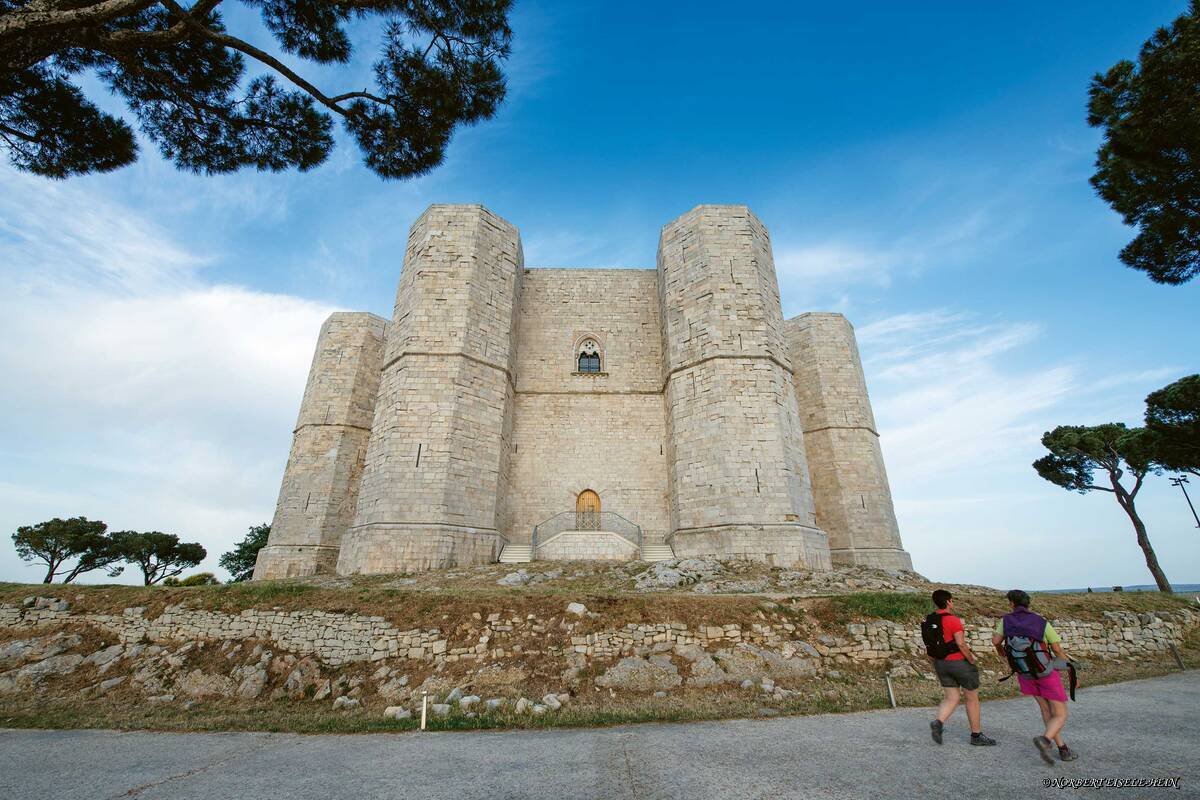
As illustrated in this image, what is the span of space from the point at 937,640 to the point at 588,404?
13195mm

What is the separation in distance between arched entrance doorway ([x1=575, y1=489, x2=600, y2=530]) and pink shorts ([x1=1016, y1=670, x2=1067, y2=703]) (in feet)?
38.8

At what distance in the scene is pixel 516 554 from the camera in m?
13.5

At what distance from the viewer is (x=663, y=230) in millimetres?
17250

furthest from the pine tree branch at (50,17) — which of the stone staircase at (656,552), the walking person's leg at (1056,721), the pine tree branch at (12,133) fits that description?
the stone staircase at (656,552)

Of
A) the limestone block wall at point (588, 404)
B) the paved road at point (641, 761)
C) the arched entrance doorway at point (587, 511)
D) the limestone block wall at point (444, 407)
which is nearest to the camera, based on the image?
the paved road at point (641, 761)

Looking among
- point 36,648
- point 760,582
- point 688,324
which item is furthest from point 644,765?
point 688,324

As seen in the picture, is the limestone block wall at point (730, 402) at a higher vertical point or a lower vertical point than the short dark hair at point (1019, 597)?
higher

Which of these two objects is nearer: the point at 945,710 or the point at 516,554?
the point at 945,710

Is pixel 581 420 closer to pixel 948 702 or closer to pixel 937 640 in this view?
pixel 937 640

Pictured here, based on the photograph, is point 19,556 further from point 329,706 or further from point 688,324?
point 688,324

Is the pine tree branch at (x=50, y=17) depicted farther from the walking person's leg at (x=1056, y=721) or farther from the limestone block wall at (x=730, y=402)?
the limestone block wall at (x=730, y=402)

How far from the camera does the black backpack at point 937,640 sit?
3979 millimetres

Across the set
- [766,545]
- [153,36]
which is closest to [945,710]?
[766,545]

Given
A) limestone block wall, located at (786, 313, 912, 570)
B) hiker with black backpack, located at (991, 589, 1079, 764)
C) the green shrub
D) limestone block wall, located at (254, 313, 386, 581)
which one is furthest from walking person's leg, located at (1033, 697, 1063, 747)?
limestone block wall, located at (254, 313, 386, 581)
